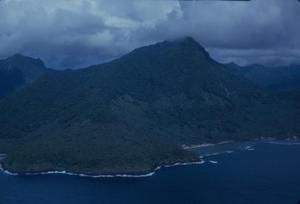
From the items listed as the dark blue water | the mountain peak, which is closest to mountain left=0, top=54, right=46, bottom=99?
the mountain peak

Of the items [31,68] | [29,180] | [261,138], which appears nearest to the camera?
[29,180]

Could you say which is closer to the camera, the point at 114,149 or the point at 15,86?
the point at 114,149

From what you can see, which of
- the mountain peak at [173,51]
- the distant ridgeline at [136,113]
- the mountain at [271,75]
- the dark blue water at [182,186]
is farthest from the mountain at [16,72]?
the dark blue water at [182,186]

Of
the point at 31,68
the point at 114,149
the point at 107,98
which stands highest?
the point at 31,68

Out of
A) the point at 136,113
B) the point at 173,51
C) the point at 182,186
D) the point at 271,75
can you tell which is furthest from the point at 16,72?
the point at 271,75

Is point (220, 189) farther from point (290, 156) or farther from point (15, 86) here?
point (15, 86)

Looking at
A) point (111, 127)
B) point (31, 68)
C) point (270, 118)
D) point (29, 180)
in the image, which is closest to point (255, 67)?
point (31, 68)

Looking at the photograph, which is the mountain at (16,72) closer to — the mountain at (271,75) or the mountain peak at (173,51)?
the mountain peak at (173,51)
